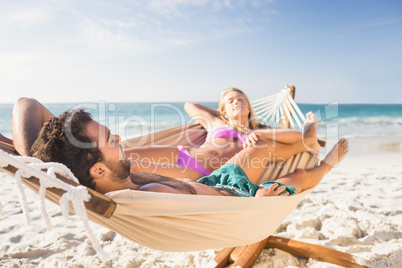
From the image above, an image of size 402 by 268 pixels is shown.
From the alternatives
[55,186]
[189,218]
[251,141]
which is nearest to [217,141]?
[251,141]

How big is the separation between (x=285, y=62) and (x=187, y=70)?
18.0 ft

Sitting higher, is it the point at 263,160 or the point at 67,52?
the point at 67,52

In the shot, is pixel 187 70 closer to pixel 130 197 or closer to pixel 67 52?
pixel 67 52

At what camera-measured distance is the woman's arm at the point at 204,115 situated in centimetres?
232

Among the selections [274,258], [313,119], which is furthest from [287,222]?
[313,119]

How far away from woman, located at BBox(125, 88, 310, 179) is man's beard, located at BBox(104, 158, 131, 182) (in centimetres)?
46

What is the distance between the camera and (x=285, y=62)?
1474 centimetres

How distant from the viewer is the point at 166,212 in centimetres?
88

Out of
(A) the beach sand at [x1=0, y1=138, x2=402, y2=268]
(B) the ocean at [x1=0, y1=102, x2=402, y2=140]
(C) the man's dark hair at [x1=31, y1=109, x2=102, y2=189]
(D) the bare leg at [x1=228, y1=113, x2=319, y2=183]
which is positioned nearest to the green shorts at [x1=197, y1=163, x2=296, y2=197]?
(D) the bare leg at [x1=228, y1=113, x2=319, y2=183]

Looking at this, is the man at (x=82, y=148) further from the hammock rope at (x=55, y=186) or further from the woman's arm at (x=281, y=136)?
the woman's arm at (x=281, y=136)

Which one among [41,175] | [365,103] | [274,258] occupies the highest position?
[365,103]

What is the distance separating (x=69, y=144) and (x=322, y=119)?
10622 millimetres

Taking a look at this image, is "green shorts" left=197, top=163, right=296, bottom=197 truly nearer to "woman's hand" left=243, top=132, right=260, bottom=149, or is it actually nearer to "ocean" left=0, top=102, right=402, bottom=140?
"woman's hand" left=243, top=132, right=260, bottom=149

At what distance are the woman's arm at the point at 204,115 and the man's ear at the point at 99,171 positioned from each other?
1426 millimetres
